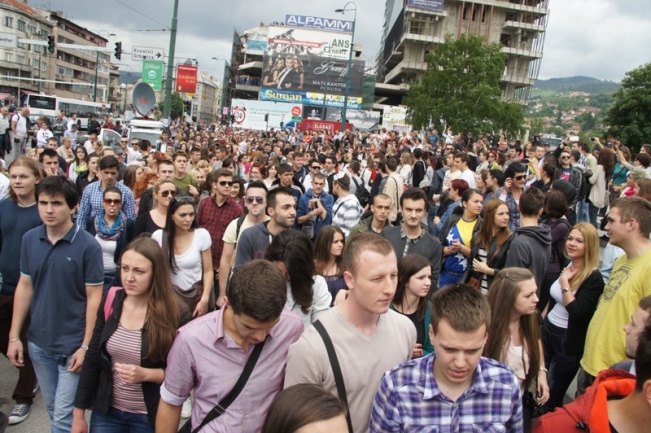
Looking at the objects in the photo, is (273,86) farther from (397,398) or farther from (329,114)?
(397,398)

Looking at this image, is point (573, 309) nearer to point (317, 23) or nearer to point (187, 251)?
point (187, 251)

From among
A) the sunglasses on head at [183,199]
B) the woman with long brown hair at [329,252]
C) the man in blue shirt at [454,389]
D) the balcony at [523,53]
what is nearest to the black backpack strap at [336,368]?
the man in blue shirt at [454,389]

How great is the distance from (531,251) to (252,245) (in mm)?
2567

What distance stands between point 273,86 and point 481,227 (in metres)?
62.0

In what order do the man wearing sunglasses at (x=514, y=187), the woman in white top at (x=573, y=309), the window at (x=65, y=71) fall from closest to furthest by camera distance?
the woman in white top at (x=573, y=309), the man wearing sunglasses at (x=514, y=187), the window at (x=65, y=71)

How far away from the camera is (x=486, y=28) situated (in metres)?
67.2

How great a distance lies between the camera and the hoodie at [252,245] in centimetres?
457

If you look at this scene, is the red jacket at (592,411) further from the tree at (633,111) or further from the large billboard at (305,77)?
the large billboard at (305,77)

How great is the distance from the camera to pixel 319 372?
2279mm

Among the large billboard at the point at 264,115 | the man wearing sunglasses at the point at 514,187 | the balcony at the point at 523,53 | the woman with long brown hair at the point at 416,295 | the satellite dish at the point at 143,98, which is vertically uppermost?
the balcony at the point at 523,53

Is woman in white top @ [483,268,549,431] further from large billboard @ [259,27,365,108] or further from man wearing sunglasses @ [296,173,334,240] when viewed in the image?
large billboard @ [259,27,365,108]

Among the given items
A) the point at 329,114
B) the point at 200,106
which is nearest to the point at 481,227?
the point at 329,114

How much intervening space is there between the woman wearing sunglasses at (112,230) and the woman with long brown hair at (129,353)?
6.78 feet

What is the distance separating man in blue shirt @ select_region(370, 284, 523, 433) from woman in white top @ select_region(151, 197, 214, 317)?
8.89 feet
